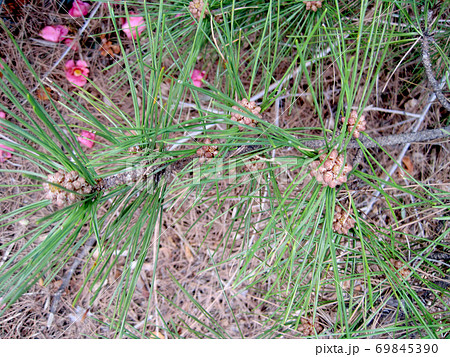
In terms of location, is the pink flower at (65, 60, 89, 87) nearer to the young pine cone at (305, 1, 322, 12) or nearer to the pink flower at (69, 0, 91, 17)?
the pink flower at (69, 0, 91, 17)

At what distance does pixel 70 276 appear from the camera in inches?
45.1

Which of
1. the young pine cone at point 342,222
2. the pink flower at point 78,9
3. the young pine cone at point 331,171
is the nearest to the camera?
the young pine cone at point 331,171

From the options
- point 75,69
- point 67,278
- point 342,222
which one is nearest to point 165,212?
point 67,278

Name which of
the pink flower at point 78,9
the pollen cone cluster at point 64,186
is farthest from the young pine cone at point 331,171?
the pink flower at point 78,9

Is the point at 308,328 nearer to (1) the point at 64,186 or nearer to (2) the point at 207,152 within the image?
(2) the point at 207,152

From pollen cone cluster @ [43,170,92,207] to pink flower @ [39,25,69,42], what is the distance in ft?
2.97

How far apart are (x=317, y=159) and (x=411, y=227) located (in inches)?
32.0

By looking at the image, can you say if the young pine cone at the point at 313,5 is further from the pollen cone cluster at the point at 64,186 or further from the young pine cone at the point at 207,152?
the pollen cone cluster at the point at 64,186

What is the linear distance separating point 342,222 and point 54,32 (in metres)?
1.18

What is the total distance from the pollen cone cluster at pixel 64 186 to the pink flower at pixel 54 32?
2.97 feet

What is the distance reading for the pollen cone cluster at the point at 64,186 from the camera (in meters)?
0.44

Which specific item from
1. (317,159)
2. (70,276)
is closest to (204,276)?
(70,276)

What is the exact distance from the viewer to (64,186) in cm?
44

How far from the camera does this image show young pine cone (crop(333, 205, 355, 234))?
0.54 m
